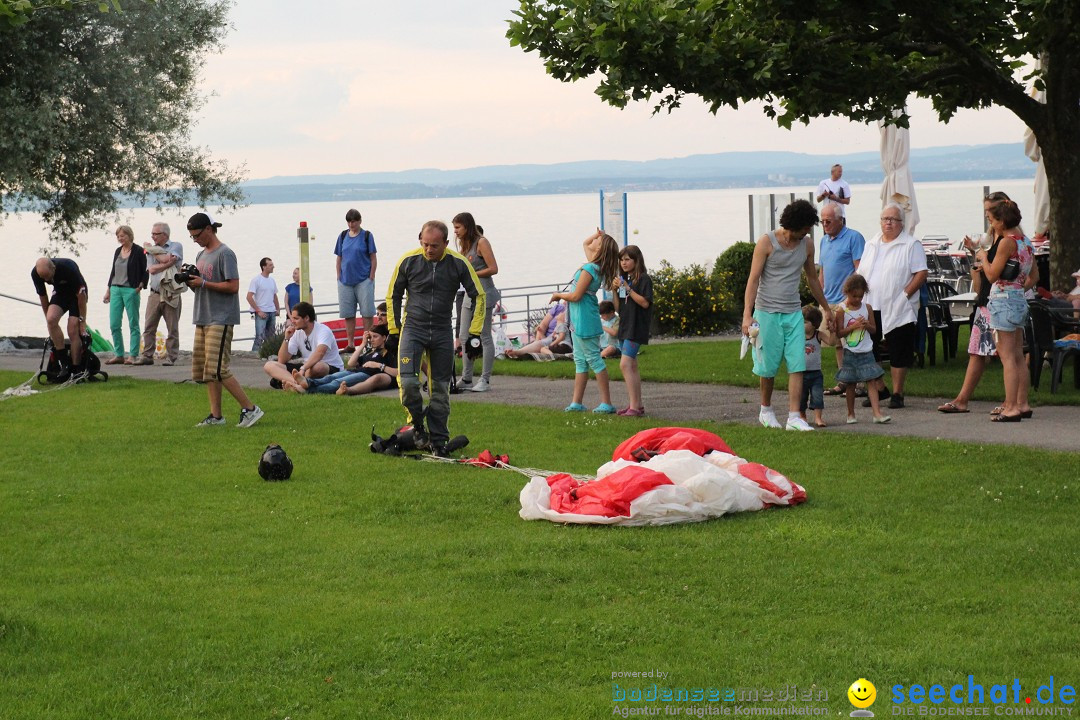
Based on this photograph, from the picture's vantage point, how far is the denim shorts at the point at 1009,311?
11.0m

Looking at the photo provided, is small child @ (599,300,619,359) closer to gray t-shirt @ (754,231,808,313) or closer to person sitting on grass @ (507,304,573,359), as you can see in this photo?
person sitting on grass @ (507,304,573,359)

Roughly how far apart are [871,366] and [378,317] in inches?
279

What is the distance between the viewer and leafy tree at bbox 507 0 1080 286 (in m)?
11.9

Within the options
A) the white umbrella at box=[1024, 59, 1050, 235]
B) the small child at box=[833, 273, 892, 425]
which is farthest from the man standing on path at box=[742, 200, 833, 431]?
the white umbrella at box=[1024, 59, 1050, 235]

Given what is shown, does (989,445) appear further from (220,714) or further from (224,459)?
(220,714)

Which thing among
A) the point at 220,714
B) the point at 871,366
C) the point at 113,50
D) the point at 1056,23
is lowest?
the point at 220,714

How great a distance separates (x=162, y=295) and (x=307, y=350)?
399 centimetres

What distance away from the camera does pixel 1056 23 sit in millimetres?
12172

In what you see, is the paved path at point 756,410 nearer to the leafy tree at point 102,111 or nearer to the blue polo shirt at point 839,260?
the blue polo shirt at point 839,260

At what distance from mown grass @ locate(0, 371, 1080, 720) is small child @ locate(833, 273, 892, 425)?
1.20 meters

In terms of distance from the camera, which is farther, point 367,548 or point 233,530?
point 233,530

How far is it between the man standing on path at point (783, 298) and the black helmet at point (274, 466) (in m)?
3.91

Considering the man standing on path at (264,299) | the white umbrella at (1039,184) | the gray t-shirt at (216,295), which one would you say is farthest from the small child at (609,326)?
the man standing on path at (264,299)

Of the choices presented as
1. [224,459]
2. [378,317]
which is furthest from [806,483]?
[378,317]
